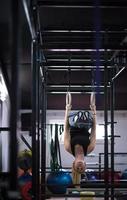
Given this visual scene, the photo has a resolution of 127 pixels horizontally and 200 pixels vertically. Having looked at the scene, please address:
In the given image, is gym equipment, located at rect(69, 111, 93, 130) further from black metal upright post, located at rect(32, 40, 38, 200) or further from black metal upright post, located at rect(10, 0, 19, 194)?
black metal upright post, located at rect(10, 0, 19, 194)

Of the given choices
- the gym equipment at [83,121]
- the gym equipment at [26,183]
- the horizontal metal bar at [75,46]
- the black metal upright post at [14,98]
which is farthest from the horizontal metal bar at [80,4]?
the gym equipment at [26,183]

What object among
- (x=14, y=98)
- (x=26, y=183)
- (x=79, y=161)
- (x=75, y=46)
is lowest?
(x=26, y=183)

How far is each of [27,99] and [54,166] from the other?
2.05m

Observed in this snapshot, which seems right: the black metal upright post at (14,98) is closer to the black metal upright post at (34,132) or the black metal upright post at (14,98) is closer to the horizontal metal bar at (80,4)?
the black metal upright post at (34,132)

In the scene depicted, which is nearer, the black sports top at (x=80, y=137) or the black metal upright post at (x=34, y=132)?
the black metal upright post at (x=34, y=132)

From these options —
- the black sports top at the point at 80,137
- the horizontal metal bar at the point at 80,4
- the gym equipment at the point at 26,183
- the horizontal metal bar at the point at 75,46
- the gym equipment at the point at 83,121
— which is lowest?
the gym equipment at the point at 26,183

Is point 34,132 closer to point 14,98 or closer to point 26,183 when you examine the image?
point 14,98

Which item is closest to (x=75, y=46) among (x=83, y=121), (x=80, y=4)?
(x=80, y=4)

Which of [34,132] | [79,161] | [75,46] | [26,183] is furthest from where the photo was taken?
[26,183]

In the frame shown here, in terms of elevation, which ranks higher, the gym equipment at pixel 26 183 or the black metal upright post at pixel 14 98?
the black metal upright post at pixel 14 98

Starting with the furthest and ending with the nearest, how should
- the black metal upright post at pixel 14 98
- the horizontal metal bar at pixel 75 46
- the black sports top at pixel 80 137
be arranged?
the black sports top at pixel 80 137 → the horizontal metal bar at pixel 75 46 → the black metal upright post at pixel 14 98

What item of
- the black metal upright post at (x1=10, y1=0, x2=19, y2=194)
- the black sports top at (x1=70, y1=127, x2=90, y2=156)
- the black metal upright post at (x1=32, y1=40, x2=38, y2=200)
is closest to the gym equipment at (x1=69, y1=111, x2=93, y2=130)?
the black sports top at (x1=70, y1=127, x2=90, y2=156)

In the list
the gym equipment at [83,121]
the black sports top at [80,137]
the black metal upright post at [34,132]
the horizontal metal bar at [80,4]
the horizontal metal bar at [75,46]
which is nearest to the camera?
the black metal upright post at [34,132]

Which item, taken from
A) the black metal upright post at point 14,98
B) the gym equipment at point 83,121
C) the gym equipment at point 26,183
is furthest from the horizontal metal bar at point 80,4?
the gym equipment at point 26,183
